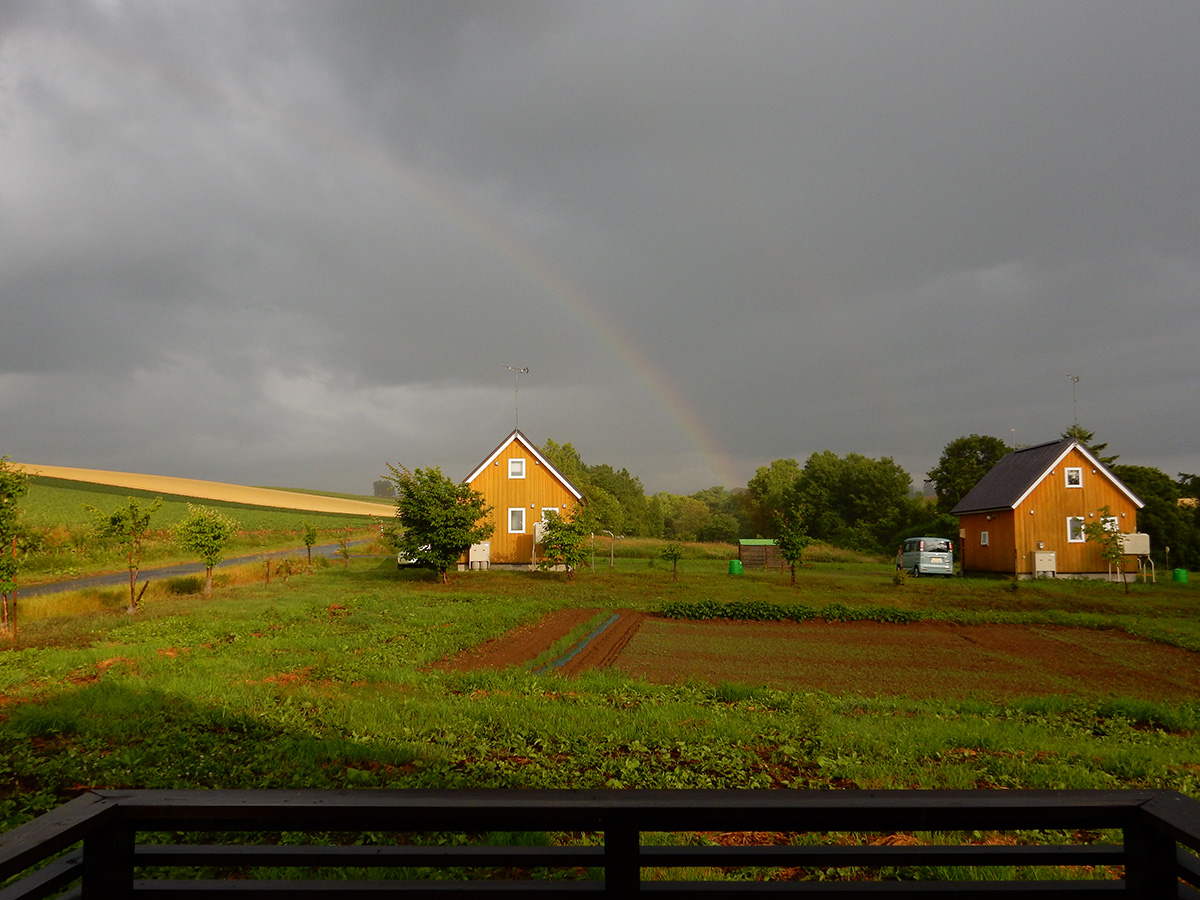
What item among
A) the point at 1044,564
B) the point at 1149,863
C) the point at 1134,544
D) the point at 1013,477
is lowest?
the point at 1044,564

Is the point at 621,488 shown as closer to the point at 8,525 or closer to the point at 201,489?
the point at 201,489

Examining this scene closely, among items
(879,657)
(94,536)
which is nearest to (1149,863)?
(879,657)

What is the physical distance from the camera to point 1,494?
13992 millimetres

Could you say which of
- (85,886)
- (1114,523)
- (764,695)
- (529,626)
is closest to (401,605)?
(529,626)

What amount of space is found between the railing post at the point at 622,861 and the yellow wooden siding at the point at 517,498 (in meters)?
33.6

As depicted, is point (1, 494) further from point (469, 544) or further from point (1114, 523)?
point (1114, 523)

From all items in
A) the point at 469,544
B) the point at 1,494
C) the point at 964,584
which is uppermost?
the point at 1,494

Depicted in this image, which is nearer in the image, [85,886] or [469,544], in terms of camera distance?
[85,886]

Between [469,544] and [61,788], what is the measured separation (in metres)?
22.3

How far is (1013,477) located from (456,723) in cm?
3825

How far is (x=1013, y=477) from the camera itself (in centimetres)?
3688

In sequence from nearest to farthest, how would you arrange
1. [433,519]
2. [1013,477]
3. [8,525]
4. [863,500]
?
[8,525], [433,519], [1013,477], [863,500]

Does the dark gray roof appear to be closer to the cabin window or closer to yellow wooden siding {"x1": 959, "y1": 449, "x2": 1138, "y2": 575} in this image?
yellow wooden siding {"x1": 959, "y1": 449, "x2": 1138, "y2": 575}

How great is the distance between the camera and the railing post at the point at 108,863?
86.4 inches
